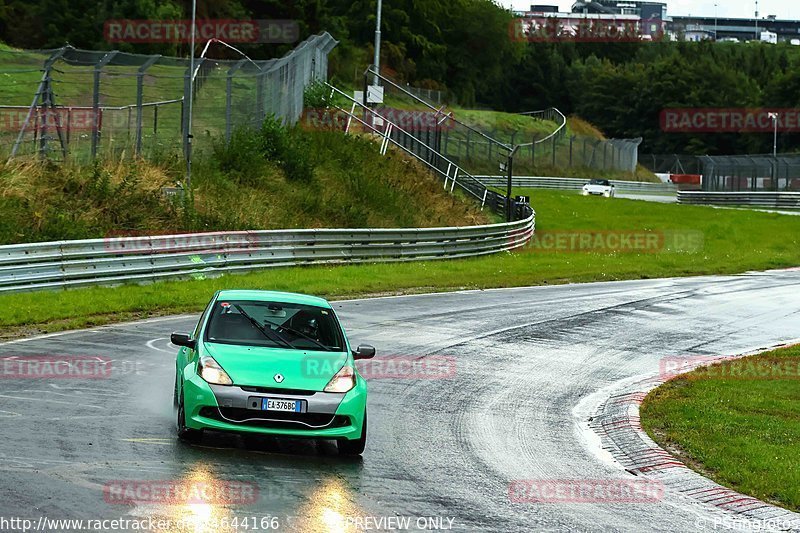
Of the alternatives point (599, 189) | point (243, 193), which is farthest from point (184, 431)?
point (599, 189)

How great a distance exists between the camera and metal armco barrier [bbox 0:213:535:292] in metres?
21.9

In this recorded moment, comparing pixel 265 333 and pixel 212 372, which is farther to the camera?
pixel 265 333

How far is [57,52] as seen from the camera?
1096 inches

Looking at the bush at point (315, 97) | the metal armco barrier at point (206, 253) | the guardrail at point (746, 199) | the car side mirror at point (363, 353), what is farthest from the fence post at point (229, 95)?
the guardrail at point (746, 199)

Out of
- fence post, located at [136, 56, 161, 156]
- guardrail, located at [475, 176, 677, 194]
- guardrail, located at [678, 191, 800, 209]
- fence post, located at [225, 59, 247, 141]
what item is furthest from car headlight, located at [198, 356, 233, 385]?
guardrail, located at [678, 191, 800, 209]

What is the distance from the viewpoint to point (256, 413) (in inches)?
414

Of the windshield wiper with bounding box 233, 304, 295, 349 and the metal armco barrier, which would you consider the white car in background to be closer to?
the metal armco barrier

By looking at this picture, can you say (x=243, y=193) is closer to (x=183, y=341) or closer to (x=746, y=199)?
(x=183, y=341)

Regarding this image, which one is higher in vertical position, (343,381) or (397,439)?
(343,381)

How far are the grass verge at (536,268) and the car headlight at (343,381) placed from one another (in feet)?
25.8

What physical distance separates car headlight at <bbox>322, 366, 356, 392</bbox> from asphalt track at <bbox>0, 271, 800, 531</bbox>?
0.63 m

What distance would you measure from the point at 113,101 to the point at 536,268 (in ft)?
41.2

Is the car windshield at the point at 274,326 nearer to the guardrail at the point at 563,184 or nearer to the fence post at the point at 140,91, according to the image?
the fence post at the point at 140,91

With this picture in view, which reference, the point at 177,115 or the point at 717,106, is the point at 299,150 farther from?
the point at 717,106
